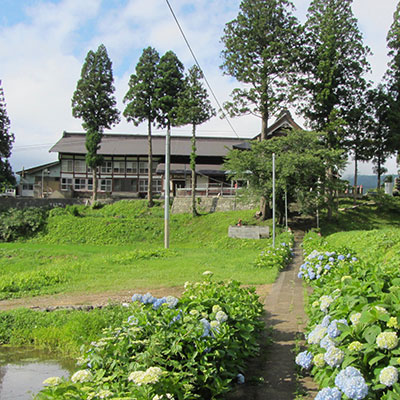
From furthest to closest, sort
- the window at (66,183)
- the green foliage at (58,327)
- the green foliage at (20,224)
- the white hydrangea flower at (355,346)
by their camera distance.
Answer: the window at (66,183) → the green foliage at (20,224) → the green foliage at (58,327) → the white hydrangea flower at (355,346)

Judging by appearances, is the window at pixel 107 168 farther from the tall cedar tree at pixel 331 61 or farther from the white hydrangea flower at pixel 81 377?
the white hydrangea flower at pixel 81 377

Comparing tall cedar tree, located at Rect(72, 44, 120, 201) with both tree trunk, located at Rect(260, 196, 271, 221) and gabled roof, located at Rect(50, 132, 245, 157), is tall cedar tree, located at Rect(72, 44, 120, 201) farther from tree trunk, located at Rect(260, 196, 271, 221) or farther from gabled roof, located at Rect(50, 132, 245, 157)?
tree trunk, located at Rect(260, 196, 271, 221)

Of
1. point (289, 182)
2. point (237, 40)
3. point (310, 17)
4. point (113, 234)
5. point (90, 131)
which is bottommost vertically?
point (113, 234)

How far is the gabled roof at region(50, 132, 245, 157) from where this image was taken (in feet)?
150

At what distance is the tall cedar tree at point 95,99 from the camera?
117 ft

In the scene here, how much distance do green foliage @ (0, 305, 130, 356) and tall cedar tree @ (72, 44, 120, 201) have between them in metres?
30.1

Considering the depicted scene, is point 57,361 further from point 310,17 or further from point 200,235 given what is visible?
point 310,17

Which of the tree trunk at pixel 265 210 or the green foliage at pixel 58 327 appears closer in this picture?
the green foliage at pixel 58 327

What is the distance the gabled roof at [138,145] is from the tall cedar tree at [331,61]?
16.7 metres

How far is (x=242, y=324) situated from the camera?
14.7ft

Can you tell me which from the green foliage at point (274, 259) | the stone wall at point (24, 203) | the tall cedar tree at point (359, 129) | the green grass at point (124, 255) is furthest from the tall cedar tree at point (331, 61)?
the stone wall at point (24, 203)

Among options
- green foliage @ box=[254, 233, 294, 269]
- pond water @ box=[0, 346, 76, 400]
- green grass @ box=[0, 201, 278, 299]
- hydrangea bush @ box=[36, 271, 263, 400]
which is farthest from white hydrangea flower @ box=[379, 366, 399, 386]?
green foliage @ box=[254, 233, 294, 269]

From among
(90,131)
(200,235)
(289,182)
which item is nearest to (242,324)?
(289,182)

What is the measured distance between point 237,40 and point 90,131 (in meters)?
15.2
